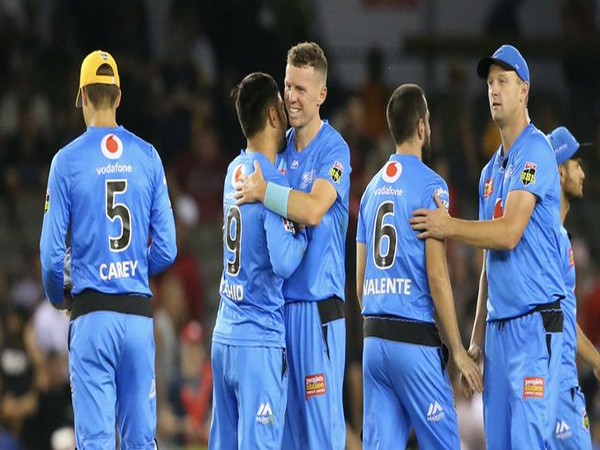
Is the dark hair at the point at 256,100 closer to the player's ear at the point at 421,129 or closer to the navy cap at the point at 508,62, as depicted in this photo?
the player's ear at the point at 421,129

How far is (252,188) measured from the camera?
24.6 feet

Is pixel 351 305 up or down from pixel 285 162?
down

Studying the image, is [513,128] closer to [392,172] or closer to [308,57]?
[392,172]

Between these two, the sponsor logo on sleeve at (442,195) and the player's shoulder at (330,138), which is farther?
the player's shoulder at (330,138)

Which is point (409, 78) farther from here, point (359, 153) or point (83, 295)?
point (83, 295)

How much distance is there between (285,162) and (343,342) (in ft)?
3.73

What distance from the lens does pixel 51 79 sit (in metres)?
16.6

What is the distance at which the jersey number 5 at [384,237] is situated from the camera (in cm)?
774

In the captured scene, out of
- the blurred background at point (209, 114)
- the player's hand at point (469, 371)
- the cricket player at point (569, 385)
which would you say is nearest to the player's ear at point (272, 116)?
the player's hand at point (469, 371)

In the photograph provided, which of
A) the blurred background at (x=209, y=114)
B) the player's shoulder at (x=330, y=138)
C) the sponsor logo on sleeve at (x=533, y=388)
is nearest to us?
the sponsor logo on sleeve at (x=533, y=388)

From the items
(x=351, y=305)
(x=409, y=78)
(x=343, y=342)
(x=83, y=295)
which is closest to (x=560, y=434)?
(x=343, y=342)

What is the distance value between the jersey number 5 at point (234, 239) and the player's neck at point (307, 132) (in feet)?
2.25

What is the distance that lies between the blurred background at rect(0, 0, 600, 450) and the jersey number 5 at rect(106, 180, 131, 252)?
16.0ft

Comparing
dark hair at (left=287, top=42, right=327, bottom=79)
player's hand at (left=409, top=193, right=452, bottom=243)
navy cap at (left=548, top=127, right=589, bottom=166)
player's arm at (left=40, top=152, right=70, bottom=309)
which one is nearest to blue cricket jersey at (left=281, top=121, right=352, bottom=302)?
dark hair at (left=287, top=42, right=327, bottom=79)
